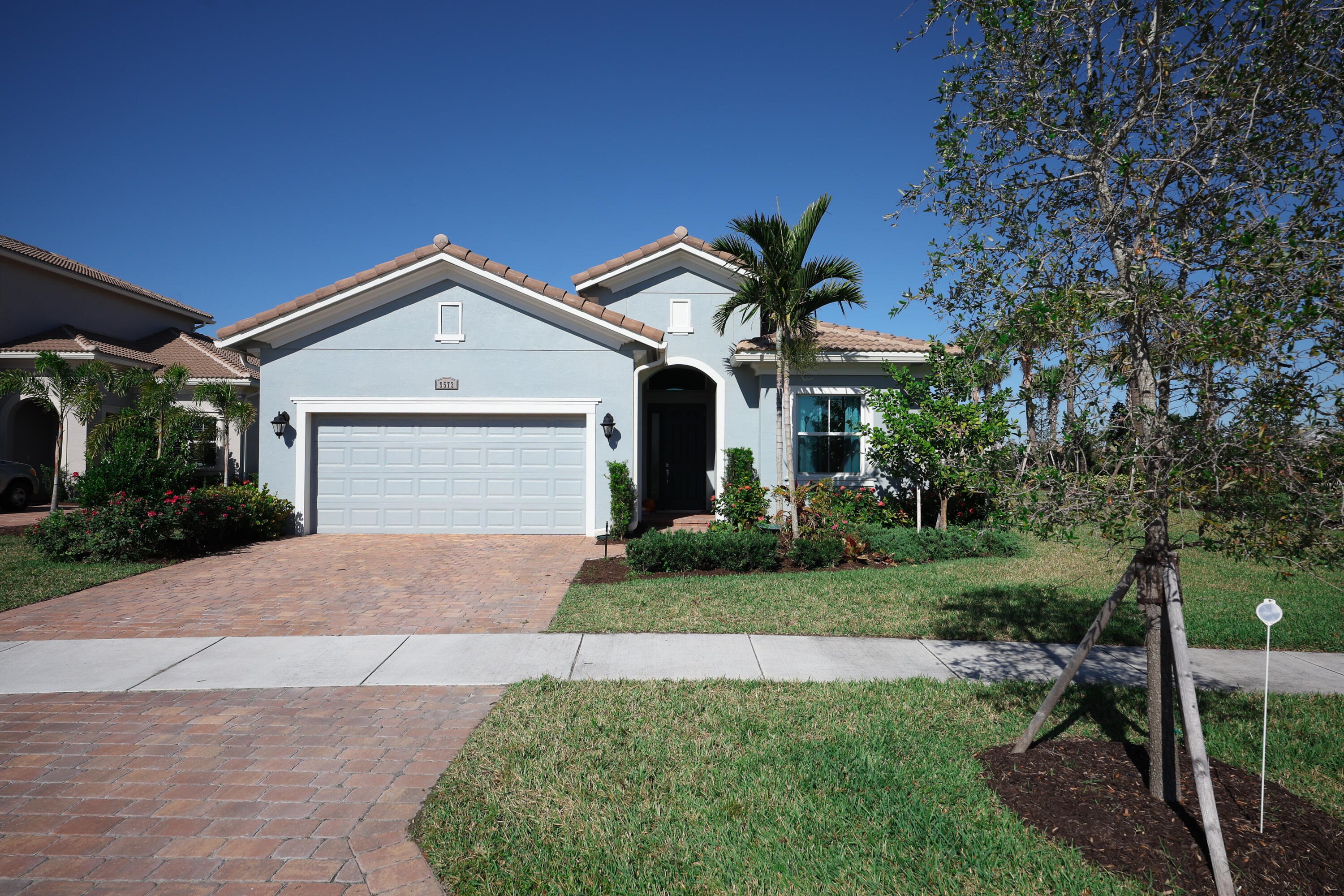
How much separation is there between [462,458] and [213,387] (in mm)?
8471

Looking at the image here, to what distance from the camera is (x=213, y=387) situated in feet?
57.1

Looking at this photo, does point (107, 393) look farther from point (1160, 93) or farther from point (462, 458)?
point (1160, 93)

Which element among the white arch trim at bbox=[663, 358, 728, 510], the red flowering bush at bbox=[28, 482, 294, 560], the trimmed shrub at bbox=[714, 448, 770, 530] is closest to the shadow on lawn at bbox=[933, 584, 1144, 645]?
the trimmed shrub at bbox=[714, 448, 770, 530]

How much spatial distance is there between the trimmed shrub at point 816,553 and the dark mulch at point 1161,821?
5.87 metres

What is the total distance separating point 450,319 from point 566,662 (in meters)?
9.02

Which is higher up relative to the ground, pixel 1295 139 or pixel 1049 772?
pixel 1295 139

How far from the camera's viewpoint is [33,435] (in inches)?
768

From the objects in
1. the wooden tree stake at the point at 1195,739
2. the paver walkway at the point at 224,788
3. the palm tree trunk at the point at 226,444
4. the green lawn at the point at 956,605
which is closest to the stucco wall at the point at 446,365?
the palm tree trunk at the point at 226,444

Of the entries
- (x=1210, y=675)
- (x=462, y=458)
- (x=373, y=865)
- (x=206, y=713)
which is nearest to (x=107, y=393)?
(x=462, y=458)

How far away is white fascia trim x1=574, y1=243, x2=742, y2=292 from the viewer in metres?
14.6

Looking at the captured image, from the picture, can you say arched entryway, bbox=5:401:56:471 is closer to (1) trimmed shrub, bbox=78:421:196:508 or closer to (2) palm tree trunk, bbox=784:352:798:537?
(1) trimmed shrub, bbox=78:421:196:508

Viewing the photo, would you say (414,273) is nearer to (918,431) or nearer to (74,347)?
(918,431)

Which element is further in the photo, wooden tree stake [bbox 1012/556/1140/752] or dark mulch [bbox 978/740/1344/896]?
wooden tree stake [bbox 1012/556/1140/752]

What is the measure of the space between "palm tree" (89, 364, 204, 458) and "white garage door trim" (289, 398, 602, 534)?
3.63m
